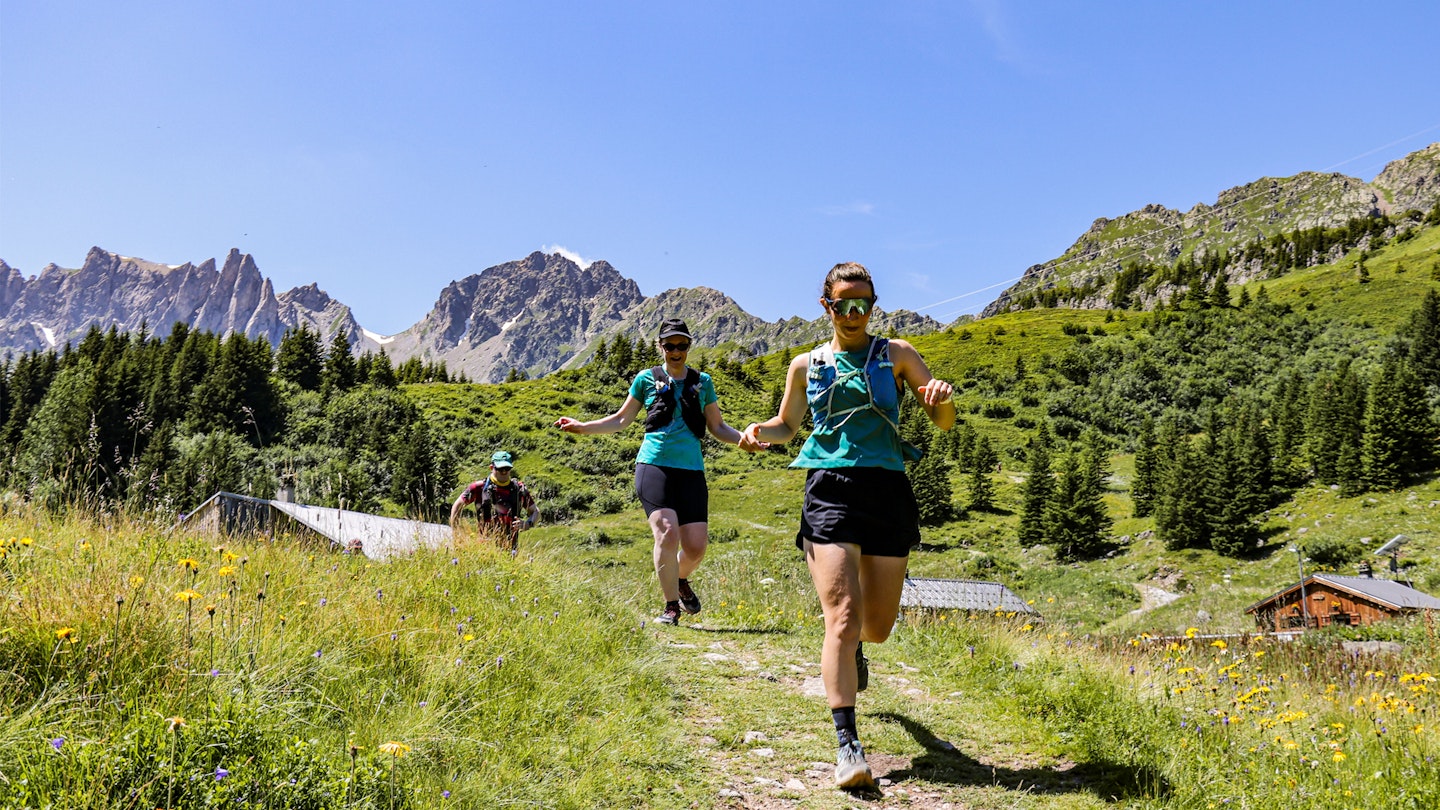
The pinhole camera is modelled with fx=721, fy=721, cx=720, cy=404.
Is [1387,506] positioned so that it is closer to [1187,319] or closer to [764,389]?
[1187,319]

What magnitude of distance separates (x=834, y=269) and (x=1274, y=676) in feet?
17.9

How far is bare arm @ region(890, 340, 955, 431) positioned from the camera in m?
3.41

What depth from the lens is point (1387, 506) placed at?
3938cm

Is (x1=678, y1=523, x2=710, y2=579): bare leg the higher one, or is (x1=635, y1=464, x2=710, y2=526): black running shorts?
(x1=635, y1=464, x2=710, y2=526): black running shorts

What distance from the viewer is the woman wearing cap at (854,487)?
3.38 metres

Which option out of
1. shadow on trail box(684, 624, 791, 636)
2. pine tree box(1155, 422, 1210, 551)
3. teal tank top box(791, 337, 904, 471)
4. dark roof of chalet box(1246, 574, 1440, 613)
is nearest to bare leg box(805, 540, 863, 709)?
teal tank top box(791, 337, 904, 471)

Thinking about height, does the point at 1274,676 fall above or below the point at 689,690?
below

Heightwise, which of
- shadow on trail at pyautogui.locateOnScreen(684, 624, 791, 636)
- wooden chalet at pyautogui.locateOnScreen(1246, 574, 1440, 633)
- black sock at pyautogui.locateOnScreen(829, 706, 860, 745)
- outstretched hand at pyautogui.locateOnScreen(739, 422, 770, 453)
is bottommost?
wooden chalet at pyautogui.locateOnScreen(1246, 574, 1440, 633)

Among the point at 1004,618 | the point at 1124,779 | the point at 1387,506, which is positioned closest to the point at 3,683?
the point at 1124,779

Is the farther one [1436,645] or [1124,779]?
[1436,645]

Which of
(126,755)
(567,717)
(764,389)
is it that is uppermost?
(764,389)

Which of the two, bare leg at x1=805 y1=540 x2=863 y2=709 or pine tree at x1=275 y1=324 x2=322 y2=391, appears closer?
bare leg at x1=805 y1=540 x2=863 y2=709

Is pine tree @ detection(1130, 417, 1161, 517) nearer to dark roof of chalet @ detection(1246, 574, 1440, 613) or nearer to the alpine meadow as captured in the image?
dark roof of chalet @ detection(1246, 574, 1440, 613)

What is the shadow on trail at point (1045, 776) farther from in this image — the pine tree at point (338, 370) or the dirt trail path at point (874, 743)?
the pine tree at point (338, 370)
